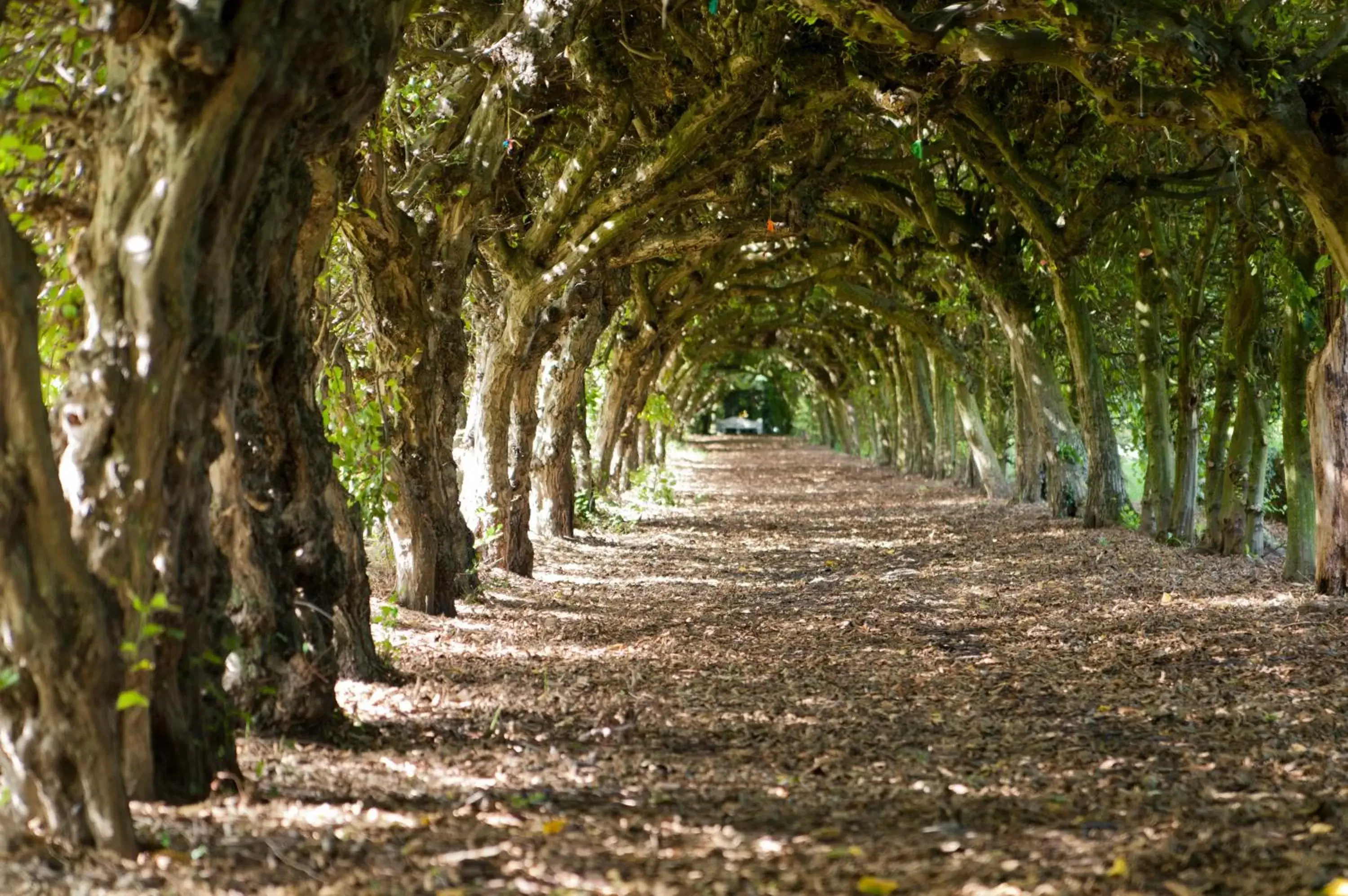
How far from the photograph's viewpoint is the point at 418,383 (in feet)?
29.2

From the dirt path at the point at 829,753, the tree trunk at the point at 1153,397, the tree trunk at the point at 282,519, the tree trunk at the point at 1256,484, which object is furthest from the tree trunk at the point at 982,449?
the tree trunk at the point at 282,519

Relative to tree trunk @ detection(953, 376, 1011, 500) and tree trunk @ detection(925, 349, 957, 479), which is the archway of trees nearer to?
tree trunk @ detection(953, 376, 1011, 500)

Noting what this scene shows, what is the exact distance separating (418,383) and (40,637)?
→ 563 cm

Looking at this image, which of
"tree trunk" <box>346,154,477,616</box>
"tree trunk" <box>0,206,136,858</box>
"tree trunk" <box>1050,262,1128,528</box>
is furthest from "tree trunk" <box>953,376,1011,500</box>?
"tree trunk" <box>0,206,136,858</box>

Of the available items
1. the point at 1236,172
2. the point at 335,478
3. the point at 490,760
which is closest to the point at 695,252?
the point at 1236,172

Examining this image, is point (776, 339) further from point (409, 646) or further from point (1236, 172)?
point (409, 646)

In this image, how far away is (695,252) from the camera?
17.3 m

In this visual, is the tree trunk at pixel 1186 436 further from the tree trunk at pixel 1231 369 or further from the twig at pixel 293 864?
the twig at pixel 293 864

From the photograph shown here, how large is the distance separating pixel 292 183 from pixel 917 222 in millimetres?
13053

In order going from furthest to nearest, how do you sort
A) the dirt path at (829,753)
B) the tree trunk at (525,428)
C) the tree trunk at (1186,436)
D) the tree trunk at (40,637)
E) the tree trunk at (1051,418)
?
1. the tree trunk at (1051,418)
2. the tree trunk at (1186,436)
3. the tree trunk at (525,428)
4. the dirt path at (829,753)
5. the tree trunk at (40,637)

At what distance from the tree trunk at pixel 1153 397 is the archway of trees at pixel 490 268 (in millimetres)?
60

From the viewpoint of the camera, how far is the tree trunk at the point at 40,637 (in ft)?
11.0

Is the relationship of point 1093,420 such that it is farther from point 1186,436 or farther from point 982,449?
point 982,449

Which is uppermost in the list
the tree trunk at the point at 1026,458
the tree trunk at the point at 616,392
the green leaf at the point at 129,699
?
the tree trunk at the point at 616,392
